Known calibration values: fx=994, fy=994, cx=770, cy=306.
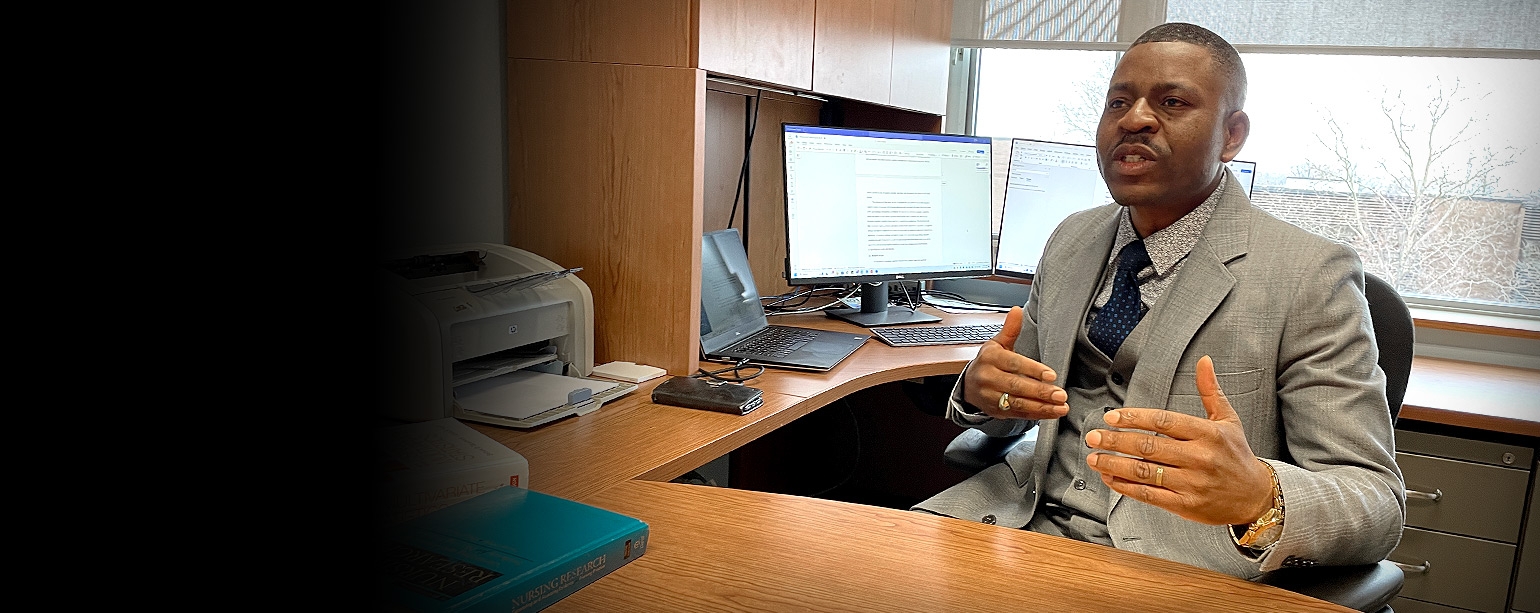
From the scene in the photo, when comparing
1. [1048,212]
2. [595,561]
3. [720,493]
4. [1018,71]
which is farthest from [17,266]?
[1018,71]

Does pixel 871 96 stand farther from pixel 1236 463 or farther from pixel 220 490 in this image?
pixel 220 490

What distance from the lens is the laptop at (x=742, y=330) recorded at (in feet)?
5.67

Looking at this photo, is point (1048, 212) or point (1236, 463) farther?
point (1048, 212)

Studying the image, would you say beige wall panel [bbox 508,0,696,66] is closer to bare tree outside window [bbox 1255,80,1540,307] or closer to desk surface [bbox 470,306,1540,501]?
desk surface [bbox 470,306,1540,501]

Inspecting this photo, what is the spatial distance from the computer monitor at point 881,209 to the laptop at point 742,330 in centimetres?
11

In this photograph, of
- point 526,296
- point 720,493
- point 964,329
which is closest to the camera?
point 720,493

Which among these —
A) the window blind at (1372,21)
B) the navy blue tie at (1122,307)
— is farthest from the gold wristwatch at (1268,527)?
the window blind at (1372,21)

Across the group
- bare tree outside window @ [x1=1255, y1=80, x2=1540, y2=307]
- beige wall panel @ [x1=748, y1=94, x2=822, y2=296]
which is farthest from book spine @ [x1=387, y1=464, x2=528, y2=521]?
bare tree outside window @ [x1=1255, y1=80, x2=1540, y2=307]

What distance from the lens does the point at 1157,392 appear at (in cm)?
124

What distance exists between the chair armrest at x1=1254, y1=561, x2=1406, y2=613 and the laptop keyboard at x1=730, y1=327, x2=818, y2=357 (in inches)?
35.1

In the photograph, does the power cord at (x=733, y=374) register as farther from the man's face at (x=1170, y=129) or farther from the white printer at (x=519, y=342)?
the man's face at (x=1170, y=129)

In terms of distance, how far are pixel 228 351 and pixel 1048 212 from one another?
2347 millimetres

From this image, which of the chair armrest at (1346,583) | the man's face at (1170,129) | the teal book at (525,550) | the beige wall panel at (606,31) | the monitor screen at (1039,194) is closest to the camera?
the teal book at (525,550)

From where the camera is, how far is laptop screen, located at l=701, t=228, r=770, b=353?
177cm
